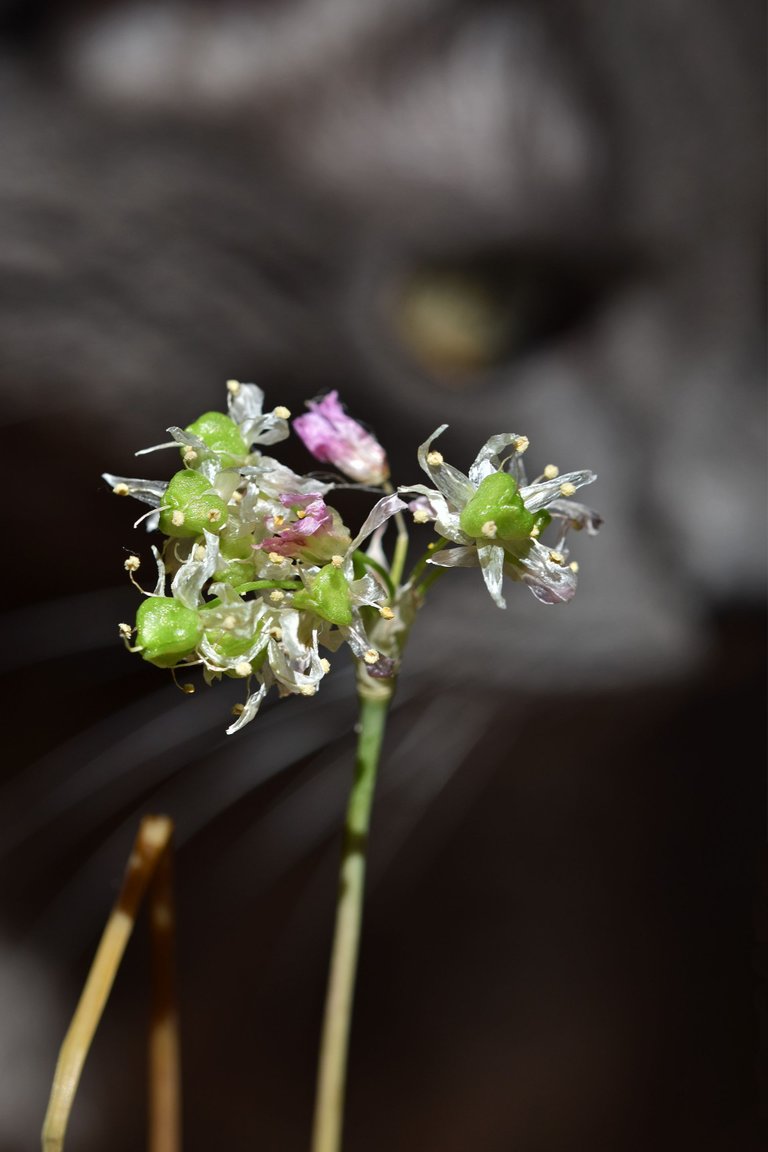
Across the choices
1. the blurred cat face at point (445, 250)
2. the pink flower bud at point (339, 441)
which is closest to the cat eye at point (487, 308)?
the blurred cat face at point (445, 250)

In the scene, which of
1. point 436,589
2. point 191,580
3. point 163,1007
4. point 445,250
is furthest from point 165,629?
point 445,250

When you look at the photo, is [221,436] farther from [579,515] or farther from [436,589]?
[436,589]

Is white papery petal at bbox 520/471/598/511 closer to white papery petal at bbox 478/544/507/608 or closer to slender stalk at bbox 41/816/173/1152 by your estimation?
white papery petal at bbox 478/544/507/608

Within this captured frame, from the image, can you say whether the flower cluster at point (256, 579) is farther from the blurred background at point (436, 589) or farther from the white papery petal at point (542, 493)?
the blurred background at point (436, 589)

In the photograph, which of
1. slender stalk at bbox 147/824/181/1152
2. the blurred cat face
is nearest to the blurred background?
the blurred cat face

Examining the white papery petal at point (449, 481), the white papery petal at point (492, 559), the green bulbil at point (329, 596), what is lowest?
the green bulbil at point (329, 596)
